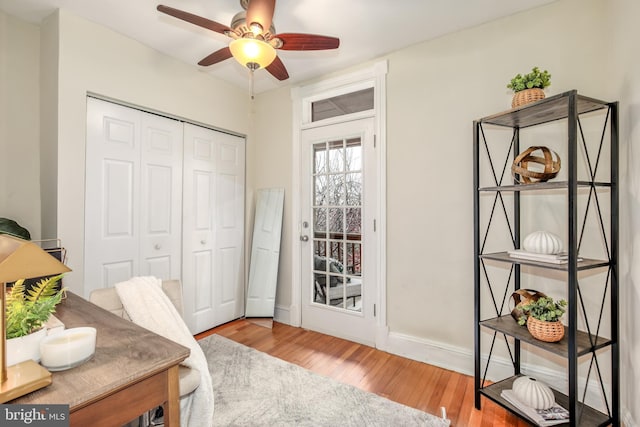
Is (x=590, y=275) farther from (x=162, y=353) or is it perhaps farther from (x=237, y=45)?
(x=237, y=45)

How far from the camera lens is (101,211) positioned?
2.38 m

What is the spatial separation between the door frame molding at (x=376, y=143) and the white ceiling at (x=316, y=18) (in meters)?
0.23

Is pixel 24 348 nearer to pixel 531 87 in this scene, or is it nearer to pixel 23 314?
pixel 23 314

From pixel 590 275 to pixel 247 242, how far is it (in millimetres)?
2954

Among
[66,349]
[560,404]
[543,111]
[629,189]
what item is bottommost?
[560,404]

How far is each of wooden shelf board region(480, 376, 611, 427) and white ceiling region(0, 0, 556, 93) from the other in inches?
95.9

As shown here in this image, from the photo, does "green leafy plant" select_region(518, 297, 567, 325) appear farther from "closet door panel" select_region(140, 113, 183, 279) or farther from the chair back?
"closet door panel" select_region(140, 113, 183, 279)

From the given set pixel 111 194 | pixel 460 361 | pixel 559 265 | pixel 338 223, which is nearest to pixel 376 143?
pixel 338 223

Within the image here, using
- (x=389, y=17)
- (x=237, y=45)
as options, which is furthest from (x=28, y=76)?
(x=389, y=17)

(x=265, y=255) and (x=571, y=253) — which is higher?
(x=571, y=253)

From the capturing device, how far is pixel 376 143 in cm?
272

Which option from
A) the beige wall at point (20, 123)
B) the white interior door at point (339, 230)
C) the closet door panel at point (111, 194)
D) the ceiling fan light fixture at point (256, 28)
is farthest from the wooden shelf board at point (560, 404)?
the beige wall at point (20, 123)

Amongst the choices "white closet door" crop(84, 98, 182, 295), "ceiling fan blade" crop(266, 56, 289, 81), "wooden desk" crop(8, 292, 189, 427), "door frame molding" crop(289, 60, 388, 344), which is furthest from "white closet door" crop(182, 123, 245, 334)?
"wooden desk" crop(8, 292, 189, 427)

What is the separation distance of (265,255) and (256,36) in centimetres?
222
